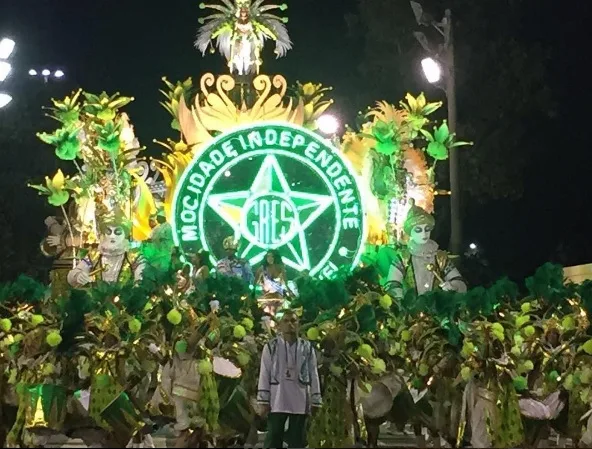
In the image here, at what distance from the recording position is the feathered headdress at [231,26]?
1702 cm

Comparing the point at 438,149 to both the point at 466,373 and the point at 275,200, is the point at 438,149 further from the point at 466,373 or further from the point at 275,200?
the point at 466,373

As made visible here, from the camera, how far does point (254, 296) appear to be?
13.2 m

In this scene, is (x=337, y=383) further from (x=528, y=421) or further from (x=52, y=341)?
(x=52, y=341)

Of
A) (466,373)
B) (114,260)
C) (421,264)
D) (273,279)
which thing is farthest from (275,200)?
(466,373)

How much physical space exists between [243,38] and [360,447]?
817 centimetres

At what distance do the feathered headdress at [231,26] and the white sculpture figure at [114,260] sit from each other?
3.09 m

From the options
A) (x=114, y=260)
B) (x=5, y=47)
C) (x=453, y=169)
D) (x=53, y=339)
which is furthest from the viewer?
(x=453, y=169)

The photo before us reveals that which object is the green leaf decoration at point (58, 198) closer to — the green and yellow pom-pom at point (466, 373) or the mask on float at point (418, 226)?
the mask on float at point (418, 226)

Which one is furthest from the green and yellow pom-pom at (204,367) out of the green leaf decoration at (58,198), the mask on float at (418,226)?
the green leaf decoration at (58,198)

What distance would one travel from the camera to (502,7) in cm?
2355

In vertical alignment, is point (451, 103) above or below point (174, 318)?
above

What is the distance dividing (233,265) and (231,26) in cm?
375

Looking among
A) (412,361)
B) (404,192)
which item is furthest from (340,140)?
(412,361)

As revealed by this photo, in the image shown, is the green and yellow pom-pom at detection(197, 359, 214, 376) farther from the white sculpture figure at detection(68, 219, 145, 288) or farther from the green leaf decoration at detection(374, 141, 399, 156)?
the green leaf decoration at detection(374, 141, 399, 156)
